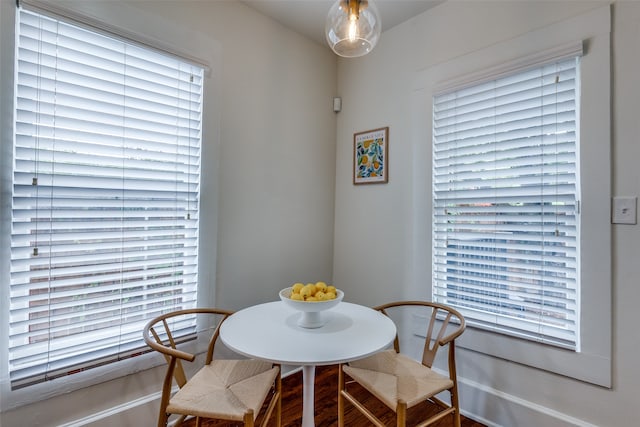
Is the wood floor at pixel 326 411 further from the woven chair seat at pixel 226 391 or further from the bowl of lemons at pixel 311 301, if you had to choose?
the bowl of lemons at pixel 311 301

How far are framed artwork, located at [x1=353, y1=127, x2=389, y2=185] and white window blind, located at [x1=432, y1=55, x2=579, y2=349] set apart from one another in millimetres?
413

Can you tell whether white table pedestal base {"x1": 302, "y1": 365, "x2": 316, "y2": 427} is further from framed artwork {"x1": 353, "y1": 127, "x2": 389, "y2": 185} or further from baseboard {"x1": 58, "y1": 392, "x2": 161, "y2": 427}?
framed artwork {"x1": 353, "y1": 127, "x2": 389, "y2": 185}

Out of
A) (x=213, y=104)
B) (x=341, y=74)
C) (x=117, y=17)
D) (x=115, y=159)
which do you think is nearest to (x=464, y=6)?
(x=341, y=74)

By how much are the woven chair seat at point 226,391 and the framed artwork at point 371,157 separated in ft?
5.23

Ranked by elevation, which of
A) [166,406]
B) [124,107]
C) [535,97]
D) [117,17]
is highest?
[117,17]

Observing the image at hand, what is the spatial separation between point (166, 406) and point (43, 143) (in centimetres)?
129

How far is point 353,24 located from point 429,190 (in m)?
1.24

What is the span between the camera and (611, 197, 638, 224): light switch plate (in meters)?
1.39

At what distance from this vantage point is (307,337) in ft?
4.25

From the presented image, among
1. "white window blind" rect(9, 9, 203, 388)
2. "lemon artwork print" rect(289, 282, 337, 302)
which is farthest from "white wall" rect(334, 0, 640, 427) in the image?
"white window blind" rect(9, 9, 203, 388)

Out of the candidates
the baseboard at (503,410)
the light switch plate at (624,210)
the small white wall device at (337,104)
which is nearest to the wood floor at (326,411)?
the baseboard at (503,410)

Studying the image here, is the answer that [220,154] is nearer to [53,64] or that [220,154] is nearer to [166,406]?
[53,64]

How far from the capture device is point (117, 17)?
157 cm

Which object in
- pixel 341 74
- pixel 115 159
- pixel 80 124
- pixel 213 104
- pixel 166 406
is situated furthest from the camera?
pixel 341 74
